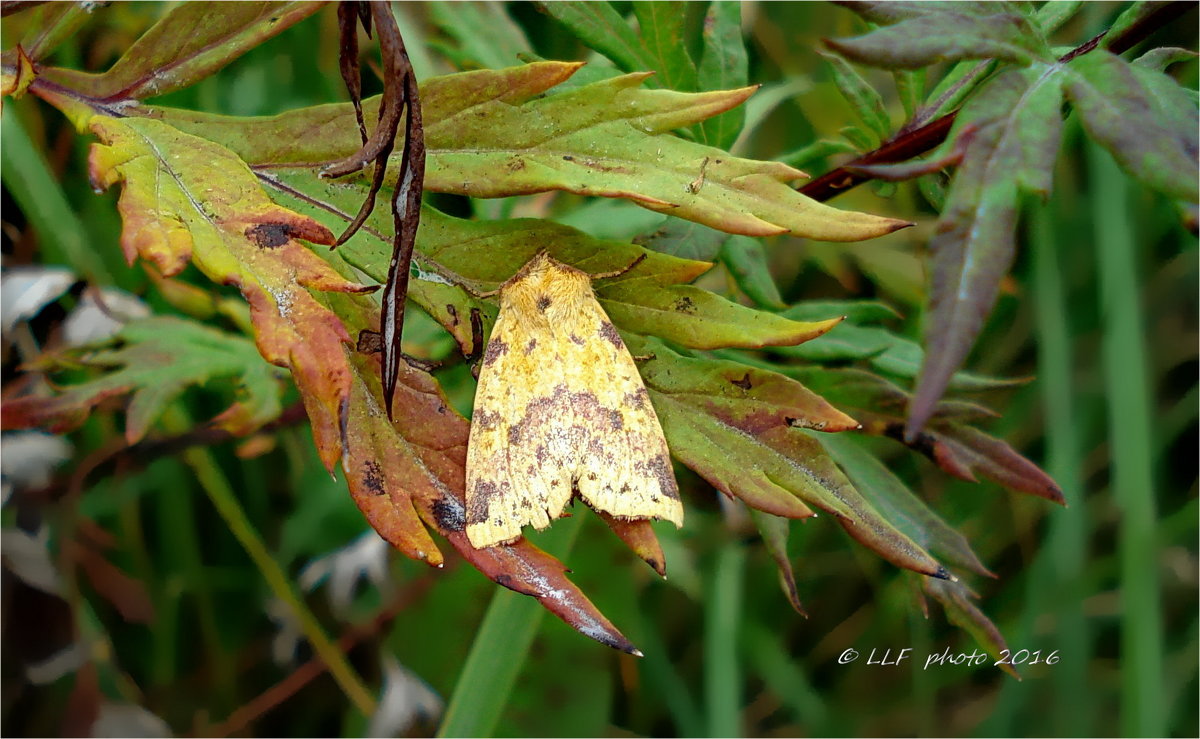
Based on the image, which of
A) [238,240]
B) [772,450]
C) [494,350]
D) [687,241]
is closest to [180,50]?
[238,240]

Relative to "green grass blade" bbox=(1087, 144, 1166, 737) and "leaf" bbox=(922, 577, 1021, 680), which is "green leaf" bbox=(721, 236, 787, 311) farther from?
"green grass blade" bbox=(1087, 144, 1166, 737)

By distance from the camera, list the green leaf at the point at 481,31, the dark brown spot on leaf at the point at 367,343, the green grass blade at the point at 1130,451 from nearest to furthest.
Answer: the dark brown spot on leaf at the point at 367,343
the green leaf at the point at 481,31
the green grass blade at the point at 1130,451

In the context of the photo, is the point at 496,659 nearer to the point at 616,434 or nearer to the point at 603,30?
the point at 616,434

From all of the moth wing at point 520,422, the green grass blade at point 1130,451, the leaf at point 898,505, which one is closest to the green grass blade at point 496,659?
the moth wing at point 520,422

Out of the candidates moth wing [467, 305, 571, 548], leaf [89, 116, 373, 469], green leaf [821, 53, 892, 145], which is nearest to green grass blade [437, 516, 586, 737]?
moth wing [467, 305, 571, 548]

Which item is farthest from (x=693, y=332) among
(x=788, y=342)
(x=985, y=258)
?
(x=985, y=258)

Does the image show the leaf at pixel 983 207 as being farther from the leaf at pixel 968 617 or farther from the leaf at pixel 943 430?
the leaf at pixel 968 617
